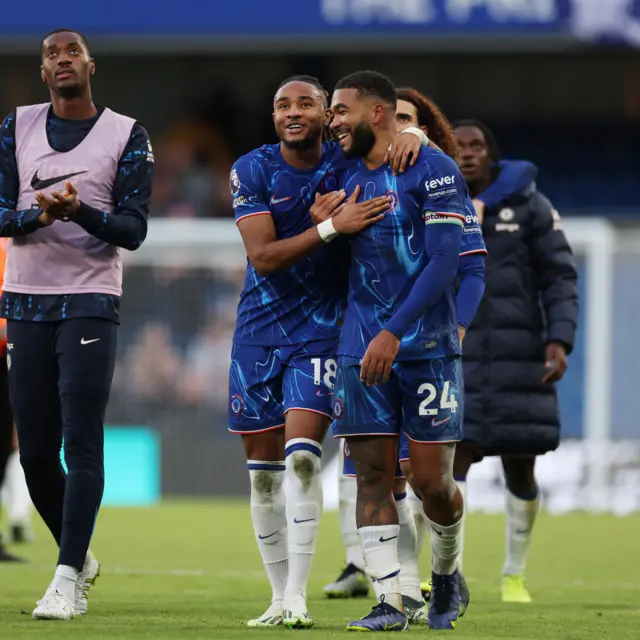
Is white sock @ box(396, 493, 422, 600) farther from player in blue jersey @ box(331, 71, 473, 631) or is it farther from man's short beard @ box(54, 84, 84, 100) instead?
man's short beard @ box(54, 84, 84, 100)

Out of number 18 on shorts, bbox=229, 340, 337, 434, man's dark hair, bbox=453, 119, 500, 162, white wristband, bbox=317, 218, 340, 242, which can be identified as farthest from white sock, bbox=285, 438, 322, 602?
man's dark hair, bbox=453, 119, 500, 162

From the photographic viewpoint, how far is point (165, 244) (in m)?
16.5

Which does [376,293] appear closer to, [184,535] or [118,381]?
[184,535]

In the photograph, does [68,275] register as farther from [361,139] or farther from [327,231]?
[361,139]

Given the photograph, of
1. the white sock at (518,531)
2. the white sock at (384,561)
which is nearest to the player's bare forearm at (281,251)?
the white sock at (384,561)

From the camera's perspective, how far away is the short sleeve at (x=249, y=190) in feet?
18.8

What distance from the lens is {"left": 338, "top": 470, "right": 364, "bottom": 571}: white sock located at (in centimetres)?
751

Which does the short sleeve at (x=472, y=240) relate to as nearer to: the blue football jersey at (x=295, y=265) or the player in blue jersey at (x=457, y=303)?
the player in blue jersey at (x=457, y=303)

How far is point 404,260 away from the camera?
542cm

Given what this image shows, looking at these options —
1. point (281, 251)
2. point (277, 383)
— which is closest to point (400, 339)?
point (281, 251)

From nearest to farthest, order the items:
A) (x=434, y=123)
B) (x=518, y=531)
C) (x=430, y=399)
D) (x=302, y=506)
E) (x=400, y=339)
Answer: (x=400, y=339)
(x=430, y=399)
(x=302, y=506)
(x=434, y=123)
(x=518, y=531)

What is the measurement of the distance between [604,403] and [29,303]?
1043 centimetres

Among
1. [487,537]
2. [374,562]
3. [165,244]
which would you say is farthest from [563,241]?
[165,244]

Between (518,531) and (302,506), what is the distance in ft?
7.25
